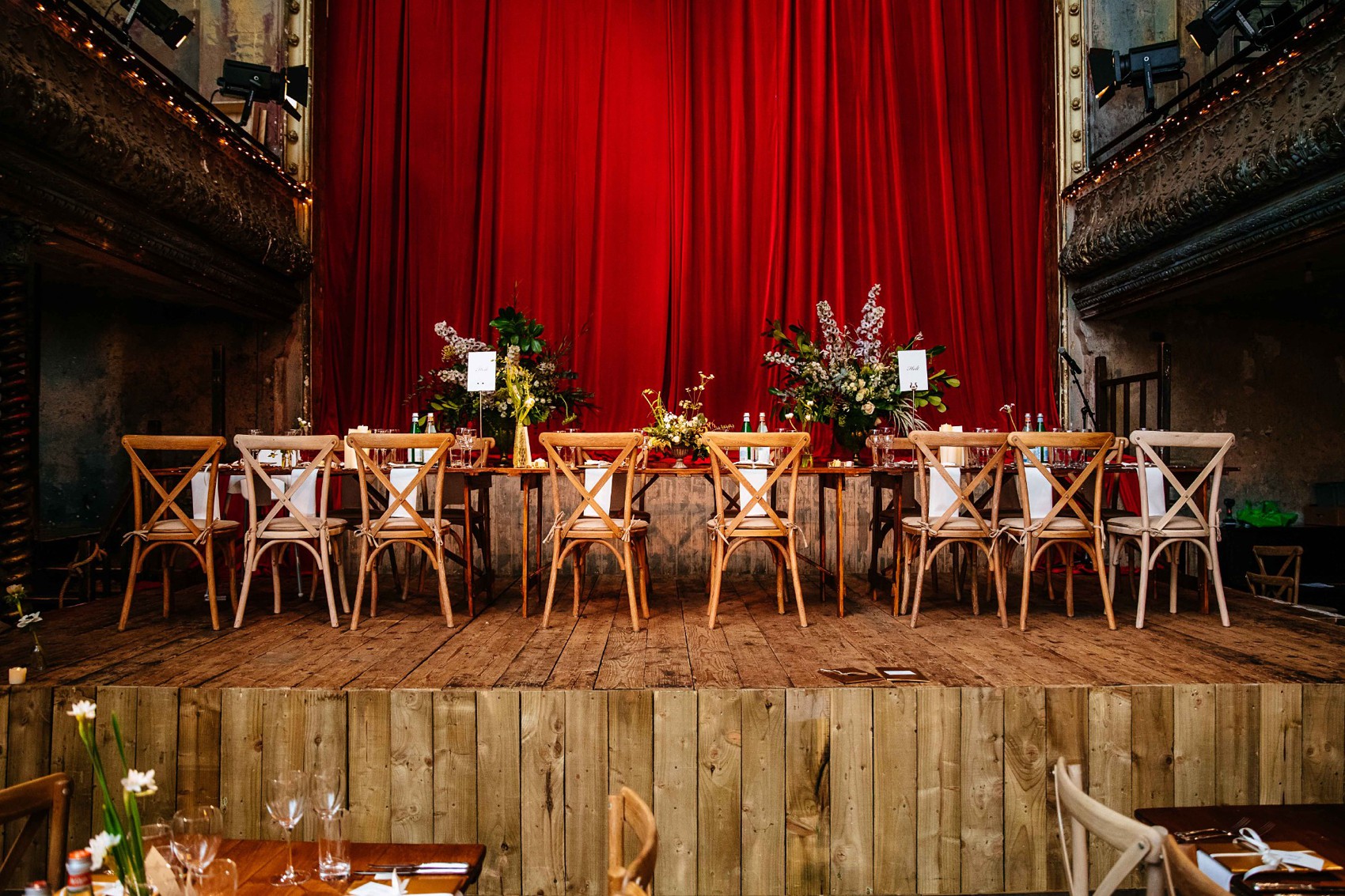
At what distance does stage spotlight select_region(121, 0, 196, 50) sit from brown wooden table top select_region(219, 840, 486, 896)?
5.70m

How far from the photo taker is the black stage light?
214 inches

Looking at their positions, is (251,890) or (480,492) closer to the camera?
(251,890)

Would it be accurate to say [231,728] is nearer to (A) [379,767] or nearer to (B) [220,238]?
(A) [379,767]

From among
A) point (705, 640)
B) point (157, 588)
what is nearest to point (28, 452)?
point (157, 588)

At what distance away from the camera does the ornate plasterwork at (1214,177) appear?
14.7 feet

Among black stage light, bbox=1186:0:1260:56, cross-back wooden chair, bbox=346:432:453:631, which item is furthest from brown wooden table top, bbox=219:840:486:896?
black stage light, bbox=1186:0:1260:56

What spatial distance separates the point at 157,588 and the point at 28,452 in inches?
55.5

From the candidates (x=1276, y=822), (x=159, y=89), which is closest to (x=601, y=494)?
(x=1276, y=822)

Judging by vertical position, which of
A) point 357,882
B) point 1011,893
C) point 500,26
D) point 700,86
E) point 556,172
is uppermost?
point 500,26

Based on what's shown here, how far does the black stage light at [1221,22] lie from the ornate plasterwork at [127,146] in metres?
6.71

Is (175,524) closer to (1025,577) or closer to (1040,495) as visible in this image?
(1025,577)

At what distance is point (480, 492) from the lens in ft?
15.2

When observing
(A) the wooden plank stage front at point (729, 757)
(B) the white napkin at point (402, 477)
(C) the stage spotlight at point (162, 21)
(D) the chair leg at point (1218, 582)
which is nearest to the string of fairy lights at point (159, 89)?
(C) the stage spotlight at point (162, 21)

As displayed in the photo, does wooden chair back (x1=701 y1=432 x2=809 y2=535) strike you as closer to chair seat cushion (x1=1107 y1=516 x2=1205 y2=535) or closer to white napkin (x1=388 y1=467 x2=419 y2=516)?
white napkin (x1=388 y1=467 x2=419 y2=516)
